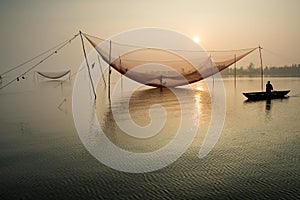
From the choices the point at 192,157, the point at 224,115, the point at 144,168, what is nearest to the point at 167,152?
the point at 192,157

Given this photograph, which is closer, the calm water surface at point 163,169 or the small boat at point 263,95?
the calm water surface at point 163,169

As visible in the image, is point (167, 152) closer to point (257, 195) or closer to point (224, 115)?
point (257, 195)

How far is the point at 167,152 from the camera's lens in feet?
27.3

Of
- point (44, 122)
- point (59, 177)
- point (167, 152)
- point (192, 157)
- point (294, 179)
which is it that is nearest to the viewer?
point (294, 179)

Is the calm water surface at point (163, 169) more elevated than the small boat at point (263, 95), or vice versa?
the small boat at point (263, 95)

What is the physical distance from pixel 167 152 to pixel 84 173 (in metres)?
2.49

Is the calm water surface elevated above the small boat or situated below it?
below

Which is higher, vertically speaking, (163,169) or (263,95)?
(263,95)

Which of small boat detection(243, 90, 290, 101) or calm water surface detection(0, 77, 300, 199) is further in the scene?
small boat detection(243, 90, 290, 101)

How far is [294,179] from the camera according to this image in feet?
19.5

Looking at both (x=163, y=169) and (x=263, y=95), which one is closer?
(x=163, y=169)

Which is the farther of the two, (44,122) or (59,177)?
(44,122)

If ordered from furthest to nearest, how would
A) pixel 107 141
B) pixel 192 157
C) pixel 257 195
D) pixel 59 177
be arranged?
pixel 107 141 < pixel 192 157 < pixel 59 177 < pixel 257 195

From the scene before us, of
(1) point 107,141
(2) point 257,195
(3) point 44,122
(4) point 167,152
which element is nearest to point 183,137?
(4) point 167,152
